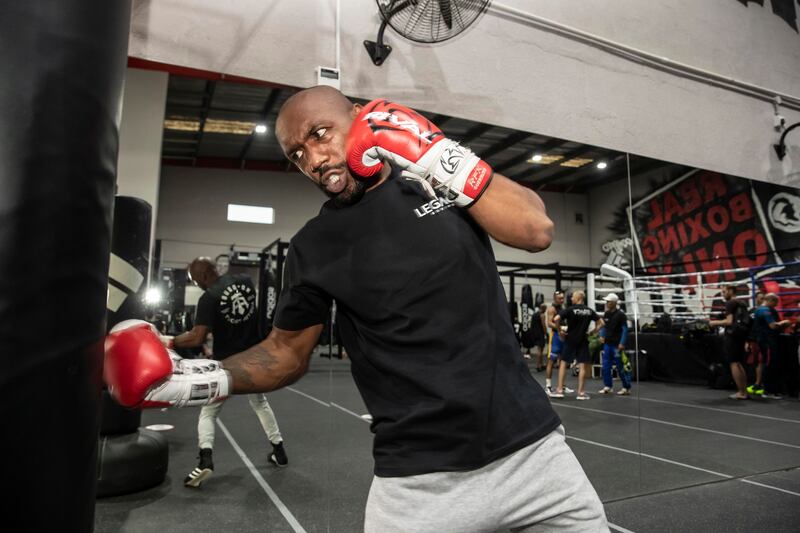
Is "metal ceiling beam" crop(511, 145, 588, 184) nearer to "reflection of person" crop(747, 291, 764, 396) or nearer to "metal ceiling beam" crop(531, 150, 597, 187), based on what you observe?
"metal ceiling beam" crop(531, 150, 597, 187)

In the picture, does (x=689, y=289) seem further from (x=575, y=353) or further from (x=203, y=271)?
(x=203, y=271)

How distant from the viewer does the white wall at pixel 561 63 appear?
2488mm

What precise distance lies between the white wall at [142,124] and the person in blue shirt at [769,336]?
15.2ft

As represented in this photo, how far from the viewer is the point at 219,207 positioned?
2.54 metres

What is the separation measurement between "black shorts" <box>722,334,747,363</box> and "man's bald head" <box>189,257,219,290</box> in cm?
439

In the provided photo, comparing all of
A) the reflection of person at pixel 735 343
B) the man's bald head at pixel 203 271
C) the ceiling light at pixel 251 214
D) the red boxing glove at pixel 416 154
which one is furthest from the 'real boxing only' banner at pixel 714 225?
the red boxing glove at pixel 416 154

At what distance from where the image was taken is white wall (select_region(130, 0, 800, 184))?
2.49 metres

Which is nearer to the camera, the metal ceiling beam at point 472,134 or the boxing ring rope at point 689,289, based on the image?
the metal ceiling beam at point 472,134

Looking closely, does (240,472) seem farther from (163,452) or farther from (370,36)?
(370,36)

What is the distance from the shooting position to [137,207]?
8.67 feet

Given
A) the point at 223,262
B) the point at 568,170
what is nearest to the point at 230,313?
the point at 223,262

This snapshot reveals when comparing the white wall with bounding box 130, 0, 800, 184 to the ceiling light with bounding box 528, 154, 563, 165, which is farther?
the ceiling light with bounding box 528, 154, 563, 165

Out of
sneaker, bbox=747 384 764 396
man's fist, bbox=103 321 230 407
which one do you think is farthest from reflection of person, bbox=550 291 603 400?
sneaker, bbox=747 384 764 396

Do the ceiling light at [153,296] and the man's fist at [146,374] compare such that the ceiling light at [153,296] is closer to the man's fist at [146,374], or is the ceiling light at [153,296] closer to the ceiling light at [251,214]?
the ceiling light at [251,214]
